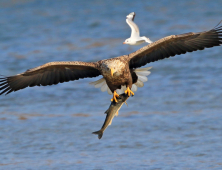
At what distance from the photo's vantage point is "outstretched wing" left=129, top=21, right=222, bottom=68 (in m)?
6.59

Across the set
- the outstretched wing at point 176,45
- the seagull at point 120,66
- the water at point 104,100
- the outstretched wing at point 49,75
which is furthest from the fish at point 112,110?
the water at point 104,100

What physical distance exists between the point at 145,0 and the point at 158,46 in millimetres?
10198

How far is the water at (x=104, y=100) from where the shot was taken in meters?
6.93

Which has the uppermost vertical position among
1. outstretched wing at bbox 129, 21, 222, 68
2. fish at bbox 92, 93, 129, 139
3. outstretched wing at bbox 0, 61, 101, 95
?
outstretched wing at bbox 129, 21, 222, 68

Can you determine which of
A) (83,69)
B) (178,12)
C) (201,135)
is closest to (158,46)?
(83,69)

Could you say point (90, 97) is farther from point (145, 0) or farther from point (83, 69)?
point (145, 0)

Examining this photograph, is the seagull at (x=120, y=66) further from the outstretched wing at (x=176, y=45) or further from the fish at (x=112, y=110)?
the fish at (x=112, y=110)

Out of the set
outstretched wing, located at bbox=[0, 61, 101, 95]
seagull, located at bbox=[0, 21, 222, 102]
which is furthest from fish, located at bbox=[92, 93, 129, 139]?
outstretched wing, located at bbox=[0, 61, 101, 95]

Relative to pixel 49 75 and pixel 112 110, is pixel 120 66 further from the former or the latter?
pixel 49 75

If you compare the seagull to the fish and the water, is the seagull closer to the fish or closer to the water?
the fish

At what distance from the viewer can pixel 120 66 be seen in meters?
6.41

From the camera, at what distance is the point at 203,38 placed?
21.9 ft

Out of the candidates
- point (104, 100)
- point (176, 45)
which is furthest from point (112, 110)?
point (104, 100)

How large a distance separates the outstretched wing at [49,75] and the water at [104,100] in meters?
1.02
